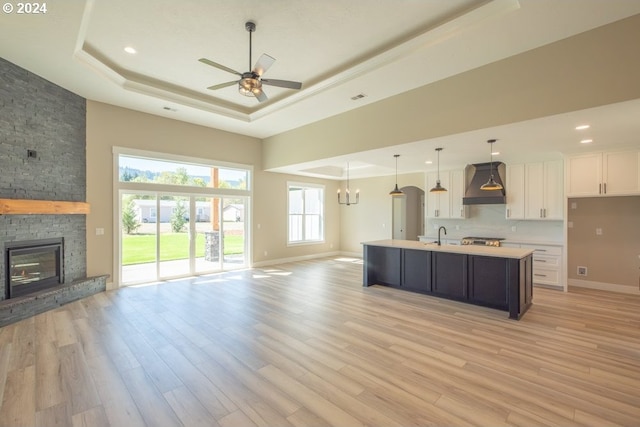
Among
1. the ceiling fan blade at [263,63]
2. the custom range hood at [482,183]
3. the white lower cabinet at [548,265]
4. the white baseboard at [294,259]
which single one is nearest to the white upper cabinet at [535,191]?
the custom range hood at [482,183]

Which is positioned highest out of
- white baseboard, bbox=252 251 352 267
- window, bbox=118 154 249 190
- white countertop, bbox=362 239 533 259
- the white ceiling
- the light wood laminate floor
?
the white ceiling

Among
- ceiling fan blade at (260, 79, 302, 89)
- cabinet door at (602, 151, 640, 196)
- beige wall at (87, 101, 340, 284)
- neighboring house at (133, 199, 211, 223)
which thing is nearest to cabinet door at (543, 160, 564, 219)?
cabinet door at (602, 151, 640, 196)

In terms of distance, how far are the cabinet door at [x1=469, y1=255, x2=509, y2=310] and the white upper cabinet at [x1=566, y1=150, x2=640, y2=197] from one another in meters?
2.71

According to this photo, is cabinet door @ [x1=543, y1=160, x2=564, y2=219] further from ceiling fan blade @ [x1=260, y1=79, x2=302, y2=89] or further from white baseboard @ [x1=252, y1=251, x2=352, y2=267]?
ceiling fan blade @ [x1=260, y1=79, x2=302, y2=89]

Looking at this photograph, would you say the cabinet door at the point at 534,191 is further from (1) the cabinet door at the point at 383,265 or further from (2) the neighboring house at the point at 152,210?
(2) the neighboring house at the point at 152,210

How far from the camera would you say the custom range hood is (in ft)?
22.2

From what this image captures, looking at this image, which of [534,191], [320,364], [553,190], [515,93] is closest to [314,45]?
[515,93]

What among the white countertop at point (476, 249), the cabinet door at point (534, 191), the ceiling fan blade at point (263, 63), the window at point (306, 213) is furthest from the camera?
the window at point (306, 213)

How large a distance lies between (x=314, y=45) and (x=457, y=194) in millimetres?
5404

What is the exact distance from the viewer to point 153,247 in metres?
6.45

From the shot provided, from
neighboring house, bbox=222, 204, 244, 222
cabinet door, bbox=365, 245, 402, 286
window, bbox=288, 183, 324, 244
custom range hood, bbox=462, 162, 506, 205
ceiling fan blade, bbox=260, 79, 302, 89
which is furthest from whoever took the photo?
window, bbox=288, 183, 324, 244

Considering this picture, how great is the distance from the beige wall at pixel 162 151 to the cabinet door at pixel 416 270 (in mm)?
4334

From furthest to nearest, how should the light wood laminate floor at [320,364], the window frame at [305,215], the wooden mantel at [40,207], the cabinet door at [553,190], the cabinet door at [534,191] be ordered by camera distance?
the window frame at [305,215] < the cabinet door at [534,191] < the cabinet door at [553,190] < the wooden mantel at [40,207] < the light wood laminate floor at [320,364]

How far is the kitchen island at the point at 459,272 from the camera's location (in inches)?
172
